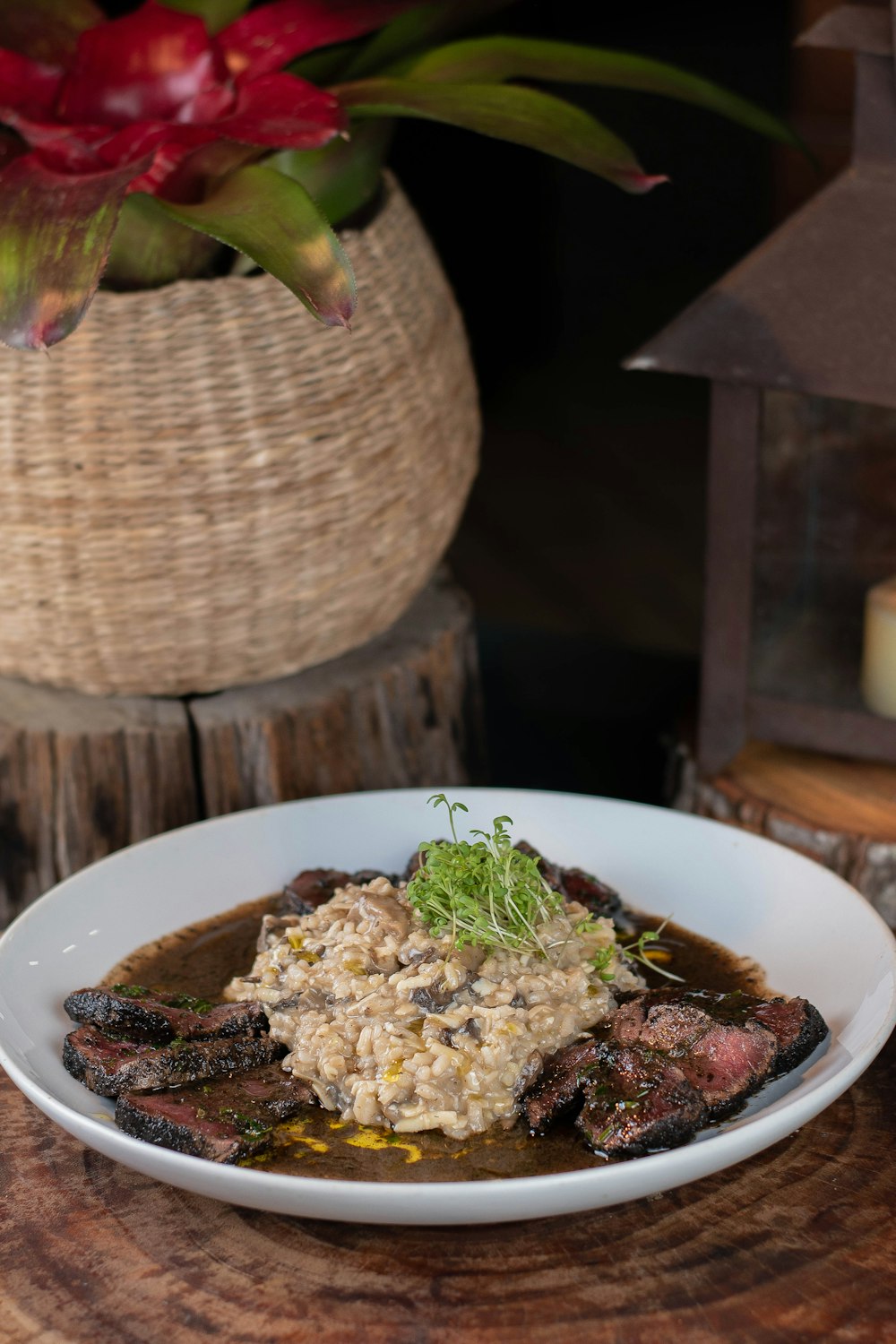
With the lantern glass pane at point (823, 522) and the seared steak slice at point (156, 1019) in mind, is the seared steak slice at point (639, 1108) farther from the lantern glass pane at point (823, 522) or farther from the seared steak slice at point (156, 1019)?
the lantern glass pane at point (823, 522)

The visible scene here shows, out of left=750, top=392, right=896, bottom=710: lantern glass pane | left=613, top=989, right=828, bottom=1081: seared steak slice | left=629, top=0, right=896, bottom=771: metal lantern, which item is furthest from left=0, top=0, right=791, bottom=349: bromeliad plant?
left=613, top=989, right=828, bottom=1081: seared steak slice

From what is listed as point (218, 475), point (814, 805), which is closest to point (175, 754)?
point (218, 475)

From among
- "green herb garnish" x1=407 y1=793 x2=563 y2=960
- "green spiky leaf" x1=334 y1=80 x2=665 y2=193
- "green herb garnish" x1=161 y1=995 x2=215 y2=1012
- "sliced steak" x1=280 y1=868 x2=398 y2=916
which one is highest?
"green spiky leaf" x1=334 y1=80 x2=665 y2=193

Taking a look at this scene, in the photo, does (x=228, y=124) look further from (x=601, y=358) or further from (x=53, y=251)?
(x=601, y=358)

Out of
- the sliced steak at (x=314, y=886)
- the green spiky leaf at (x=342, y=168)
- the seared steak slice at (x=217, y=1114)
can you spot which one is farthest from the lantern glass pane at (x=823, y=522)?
the seared steak slice at (x=217, y=1114)

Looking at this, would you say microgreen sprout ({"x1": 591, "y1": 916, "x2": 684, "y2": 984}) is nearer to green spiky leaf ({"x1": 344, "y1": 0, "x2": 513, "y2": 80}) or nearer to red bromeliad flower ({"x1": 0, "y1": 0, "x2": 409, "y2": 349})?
red bromeliad flower ({"x1": 0, "y1": 0, "x2": 409, "y2": 349})
